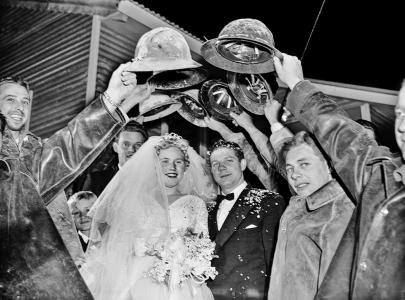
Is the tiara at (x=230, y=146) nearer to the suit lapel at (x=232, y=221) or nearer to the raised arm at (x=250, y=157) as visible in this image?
the raised arm at (x=250, y=157)

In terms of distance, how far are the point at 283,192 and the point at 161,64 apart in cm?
246

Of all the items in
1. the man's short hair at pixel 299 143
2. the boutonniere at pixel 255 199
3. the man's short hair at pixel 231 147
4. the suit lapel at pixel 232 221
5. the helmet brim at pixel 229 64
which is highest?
the helmet brim at pixel 229 64

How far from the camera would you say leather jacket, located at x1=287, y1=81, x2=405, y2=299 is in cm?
238

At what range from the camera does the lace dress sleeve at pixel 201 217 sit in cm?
470

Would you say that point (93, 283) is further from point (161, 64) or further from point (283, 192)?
point (283, 192)

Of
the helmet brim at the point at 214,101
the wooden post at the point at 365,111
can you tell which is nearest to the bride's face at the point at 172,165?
the helmet brim at the point at 214,101

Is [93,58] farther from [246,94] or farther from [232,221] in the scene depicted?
[232,221]

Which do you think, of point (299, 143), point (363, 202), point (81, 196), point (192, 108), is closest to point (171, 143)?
point (192, 108)

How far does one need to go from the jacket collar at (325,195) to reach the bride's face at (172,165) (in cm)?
200

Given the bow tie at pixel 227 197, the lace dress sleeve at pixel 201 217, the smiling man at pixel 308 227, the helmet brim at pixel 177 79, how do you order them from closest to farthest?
the smiling man at pixel 308 227 < the helmet brim at pixel 177 79 < the lace dress sleeve at pixel 201 217 < the bow tie at pixel 227 197

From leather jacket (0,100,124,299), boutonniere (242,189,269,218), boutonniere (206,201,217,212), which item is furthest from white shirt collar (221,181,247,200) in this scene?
leather jacket (0,100,124,299)

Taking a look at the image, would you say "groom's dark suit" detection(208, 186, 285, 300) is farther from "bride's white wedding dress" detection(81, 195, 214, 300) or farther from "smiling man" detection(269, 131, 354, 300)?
"smiling man" detection(269, 131, 354, 300)

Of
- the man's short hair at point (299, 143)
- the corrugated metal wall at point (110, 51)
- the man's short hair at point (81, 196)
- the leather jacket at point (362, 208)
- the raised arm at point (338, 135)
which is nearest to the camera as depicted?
the leather jacket at point (362, 208)

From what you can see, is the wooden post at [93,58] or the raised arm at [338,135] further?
the wooden post at [93,58]
